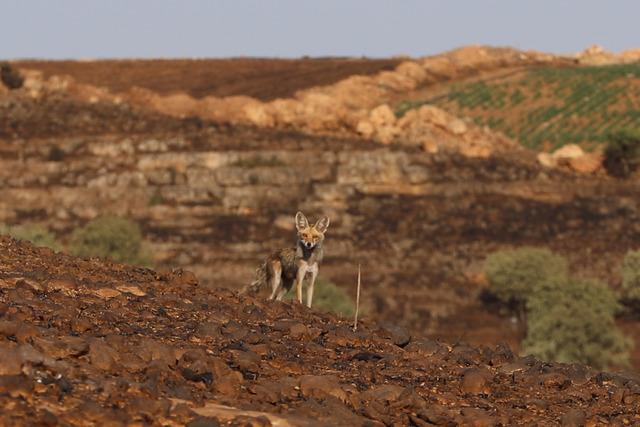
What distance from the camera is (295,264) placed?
808 inches

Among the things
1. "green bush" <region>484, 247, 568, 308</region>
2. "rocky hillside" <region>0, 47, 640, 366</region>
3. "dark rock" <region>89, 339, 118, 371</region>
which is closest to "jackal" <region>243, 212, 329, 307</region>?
"dark rock" <region>89, 339, 118, 371</region>

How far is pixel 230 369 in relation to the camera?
36.6 ft

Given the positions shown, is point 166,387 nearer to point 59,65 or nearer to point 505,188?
point 505,188

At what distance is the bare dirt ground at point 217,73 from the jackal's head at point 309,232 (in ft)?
295

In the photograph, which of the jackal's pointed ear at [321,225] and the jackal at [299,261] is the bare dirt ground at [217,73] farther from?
the jackal's pointed ear at [321,225]

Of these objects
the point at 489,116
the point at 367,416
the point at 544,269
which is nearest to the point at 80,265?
the point at 367,416

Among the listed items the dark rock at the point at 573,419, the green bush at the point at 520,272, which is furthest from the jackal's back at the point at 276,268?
the green bush at the point at 520,272

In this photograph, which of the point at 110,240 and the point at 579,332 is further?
the point at 110,240

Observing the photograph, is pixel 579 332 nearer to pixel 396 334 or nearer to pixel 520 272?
pixel 520 272

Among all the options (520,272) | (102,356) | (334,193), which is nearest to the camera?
(102,356)

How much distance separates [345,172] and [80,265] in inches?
2543

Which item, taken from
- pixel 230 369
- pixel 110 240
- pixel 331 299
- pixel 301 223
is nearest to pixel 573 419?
pixel 230 369

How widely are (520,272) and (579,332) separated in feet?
25.2

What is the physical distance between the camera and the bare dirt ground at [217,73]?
117m
